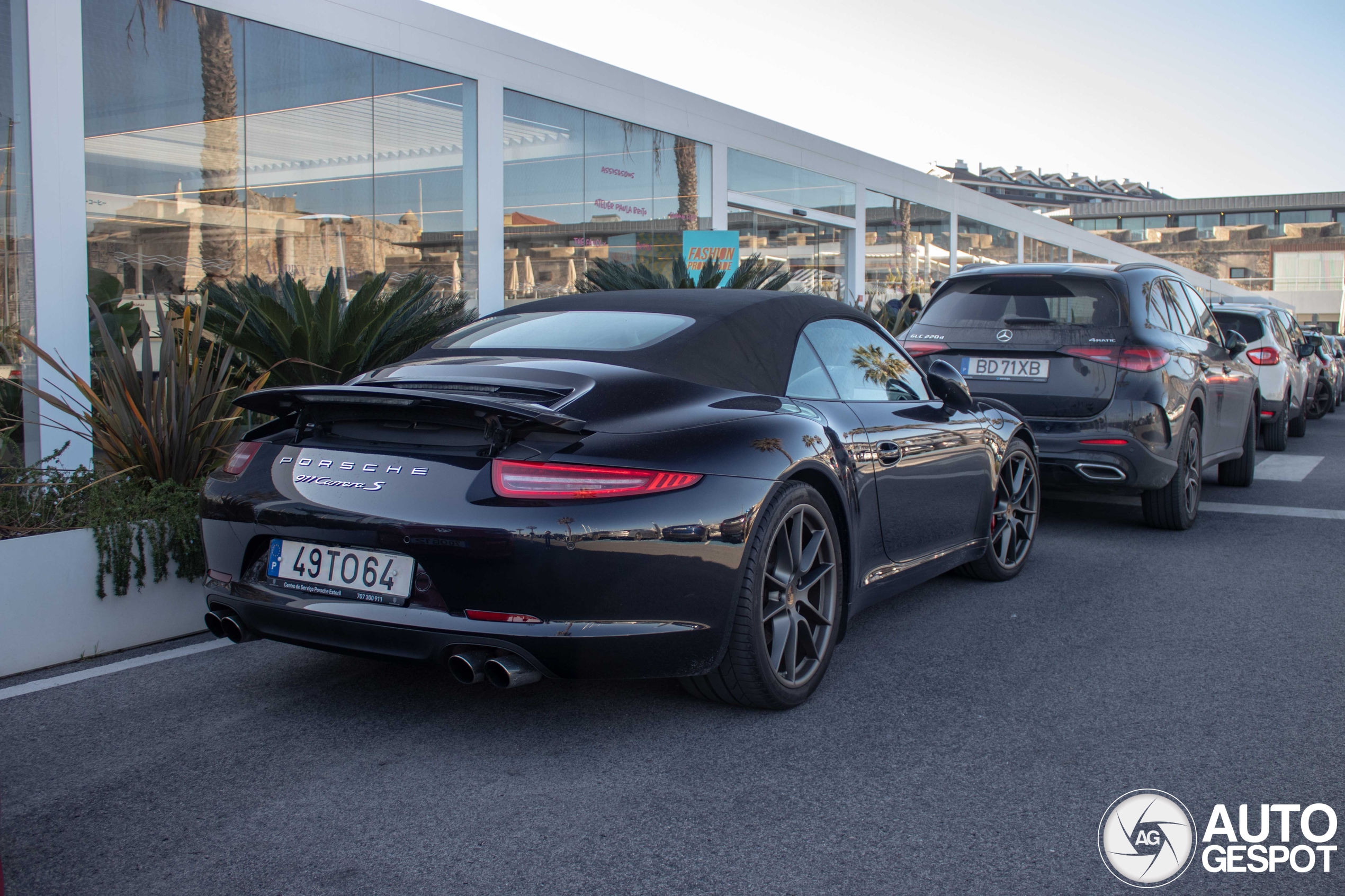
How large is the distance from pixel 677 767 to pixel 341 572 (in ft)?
3.62

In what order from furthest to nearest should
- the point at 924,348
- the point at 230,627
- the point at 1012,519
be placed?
1. the point at 924,348
2. the point at 1012,519
3. the point at 230,627

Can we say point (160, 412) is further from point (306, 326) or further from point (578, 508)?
point (578, 508)

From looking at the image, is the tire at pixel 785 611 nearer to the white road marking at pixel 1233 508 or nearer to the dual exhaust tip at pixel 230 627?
the dual exhaust tip at pixel 230 627

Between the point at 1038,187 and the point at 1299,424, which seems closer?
the point at 1299,424

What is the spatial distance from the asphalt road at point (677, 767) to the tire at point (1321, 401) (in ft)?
51.3

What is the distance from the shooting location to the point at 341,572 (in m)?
3.23

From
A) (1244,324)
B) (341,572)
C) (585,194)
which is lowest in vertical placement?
(341,572)

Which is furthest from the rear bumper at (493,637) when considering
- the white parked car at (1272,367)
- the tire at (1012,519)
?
the white parked car at (1272,367)

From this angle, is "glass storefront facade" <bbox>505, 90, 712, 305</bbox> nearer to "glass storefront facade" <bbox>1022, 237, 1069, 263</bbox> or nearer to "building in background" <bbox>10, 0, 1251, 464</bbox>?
"building in background" <bbox>10, 0, 1251, 464</bbox>

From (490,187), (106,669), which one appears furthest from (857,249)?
(106,669)

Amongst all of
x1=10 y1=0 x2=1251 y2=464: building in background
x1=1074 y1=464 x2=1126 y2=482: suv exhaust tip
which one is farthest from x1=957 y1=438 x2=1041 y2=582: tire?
x1=10 y1=0 x2=1251 y2=464: building in background

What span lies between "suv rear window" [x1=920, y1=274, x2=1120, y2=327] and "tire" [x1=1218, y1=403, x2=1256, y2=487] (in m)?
3.18

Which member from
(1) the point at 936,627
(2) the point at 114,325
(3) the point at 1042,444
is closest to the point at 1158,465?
(3) the point at 1042,444

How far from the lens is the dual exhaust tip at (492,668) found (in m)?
3.04
